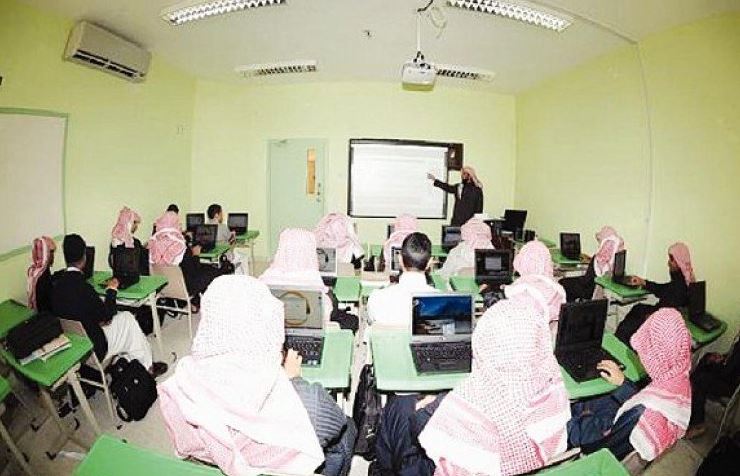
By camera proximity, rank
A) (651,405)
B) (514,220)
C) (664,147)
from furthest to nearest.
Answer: (514,220) < (664,147) < (651,405)

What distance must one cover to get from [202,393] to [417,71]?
4.00m

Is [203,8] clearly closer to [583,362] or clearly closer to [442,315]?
[442,315]

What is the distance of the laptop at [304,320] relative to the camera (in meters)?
2.23

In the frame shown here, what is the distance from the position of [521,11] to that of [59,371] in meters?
4.72

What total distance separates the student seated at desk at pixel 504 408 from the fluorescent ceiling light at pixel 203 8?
3696mm

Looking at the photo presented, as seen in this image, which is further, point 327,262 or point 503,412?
point 327,262

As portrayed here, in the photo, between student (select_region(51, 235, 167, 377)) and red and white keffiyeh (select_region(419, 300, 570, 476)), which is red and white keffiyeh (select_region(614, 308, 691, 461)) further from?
student (select_region(51, 235, 167, 377))

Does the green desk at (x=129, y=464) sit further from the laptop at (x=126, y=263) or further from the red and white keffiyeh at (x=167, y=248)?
the red and white keffiyeh at (x=167, y=248)

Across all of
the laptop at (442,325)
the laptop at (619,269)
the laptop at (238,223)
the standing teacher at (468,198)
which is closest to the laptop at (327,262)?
the laptop at (442,325)

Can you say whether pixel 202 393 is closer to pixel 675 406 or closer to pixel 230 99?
pixel 675 406

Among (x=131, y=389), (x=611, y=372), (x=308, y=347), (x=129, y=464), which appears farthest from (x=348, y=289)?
(x=129, y=464)

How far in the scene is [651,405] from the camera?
1718mm

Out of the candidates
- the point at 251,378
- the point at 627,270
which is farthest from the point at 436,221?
the point at 251,378

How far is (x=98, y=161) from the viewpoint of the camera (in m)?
4.73
